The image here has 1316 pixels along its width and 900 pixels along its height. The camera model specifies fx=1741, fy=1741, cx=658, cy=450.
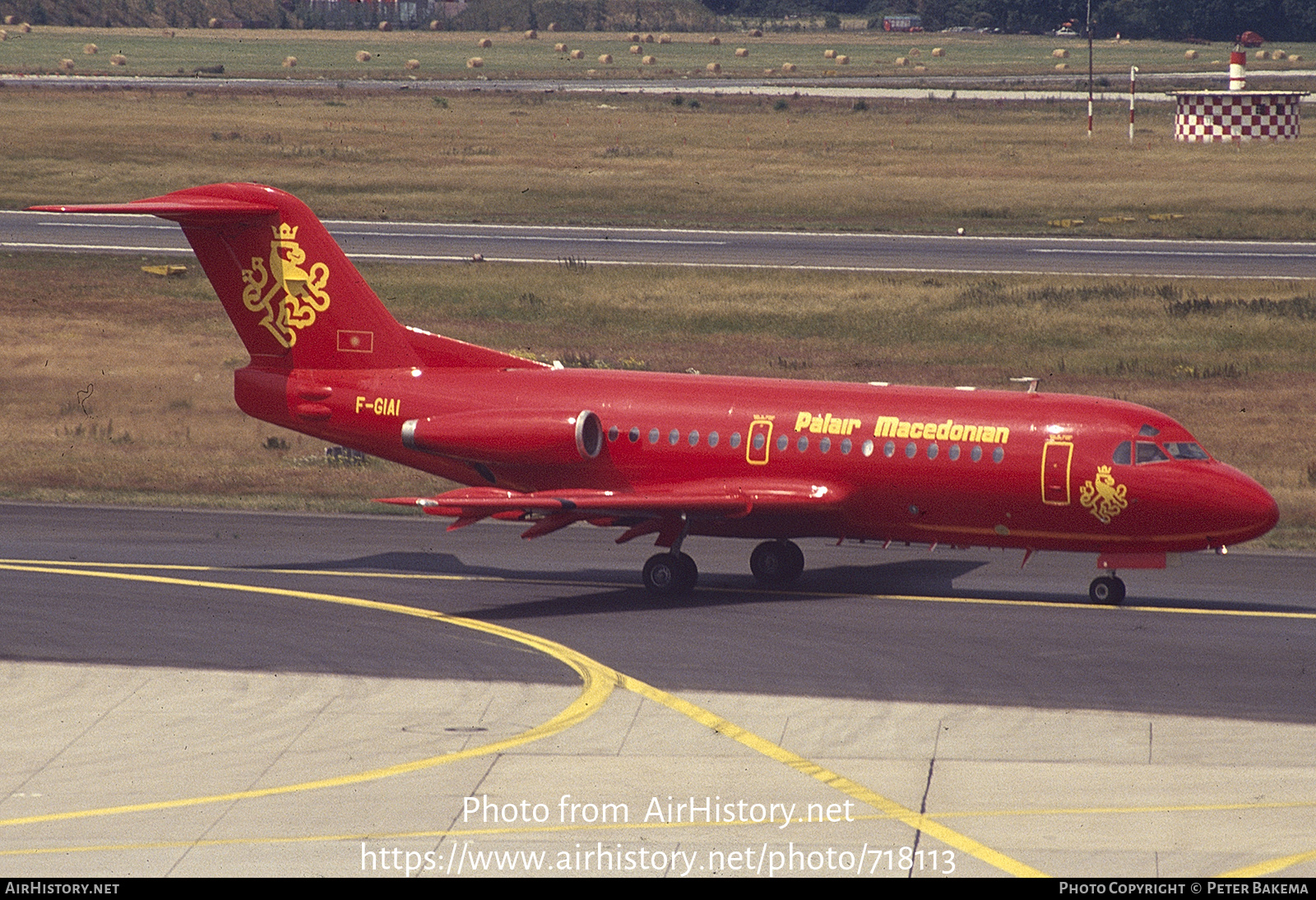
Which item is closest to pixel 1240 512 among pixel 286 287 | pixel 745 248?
pixel 286 287

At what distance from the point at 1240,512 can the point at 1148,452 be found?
1.70 metres

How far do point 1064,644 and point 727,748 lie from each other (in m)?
7.23

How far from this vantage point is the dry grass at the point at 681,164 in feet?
262

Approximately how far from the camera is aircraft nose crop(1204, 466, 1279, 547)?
27.4 m

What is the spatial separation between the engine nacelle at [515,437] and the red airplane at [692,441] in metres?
0.04

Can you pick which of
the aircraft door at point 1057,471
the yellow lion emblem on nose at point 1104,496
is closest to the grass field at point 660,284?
the yellow lion emblem on nose at point 1104,496

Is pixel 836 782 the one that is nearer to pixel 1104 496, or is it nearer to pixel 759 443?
pixel 1104 496

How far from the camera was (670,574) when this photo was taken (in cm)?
3011

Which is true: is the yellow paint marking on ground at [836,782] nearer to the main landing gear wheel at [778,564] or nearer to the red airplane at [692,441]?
the red airplane at [692,441]

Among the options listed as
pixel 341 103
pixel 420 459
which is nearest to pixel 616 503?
pixel 420 459

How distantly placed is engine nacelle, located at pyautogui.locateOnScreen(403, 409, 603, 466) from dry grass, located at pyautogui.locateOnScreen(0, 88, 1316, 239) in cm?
4798

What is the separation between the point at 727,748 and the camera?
70.8 feet

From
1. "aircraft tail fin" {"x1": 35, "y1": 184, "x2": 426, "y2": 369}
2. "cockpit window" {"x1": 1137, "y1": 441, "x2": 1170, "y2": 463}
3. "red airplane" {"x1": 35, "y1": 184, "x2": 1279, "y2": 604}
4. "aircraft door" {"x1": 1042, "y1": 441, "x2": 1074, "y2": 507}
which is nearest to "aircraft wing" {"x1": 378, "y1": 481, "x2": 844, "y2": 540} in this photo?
"red airplane" {"x1": 35, "y1": 184, "x2": 1279, "y2": 604}
